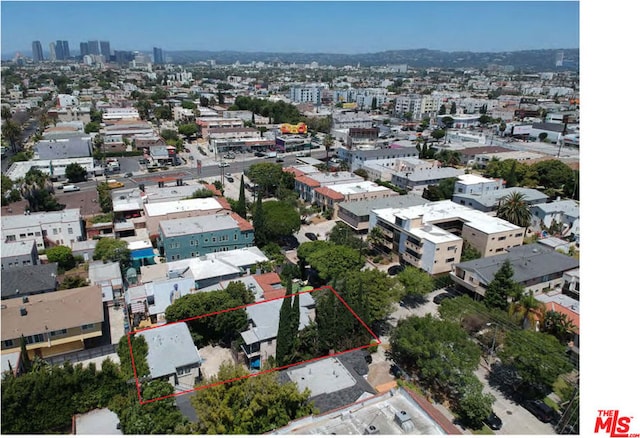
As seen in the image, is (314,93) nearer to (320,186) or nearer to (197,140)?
(197,140)

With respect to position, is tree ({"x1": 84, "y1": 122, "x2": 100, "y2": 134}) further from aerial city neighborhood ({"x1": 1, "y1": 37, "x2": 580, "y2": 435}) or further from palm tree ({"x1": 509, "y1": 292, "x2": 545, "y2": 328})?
palm tree ({"x1": 509, "y1": 292, "x2": 545, "y2": 328})

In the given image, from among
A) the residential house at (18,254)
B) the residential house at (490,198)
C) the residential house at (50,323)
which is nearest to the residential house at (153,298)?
the residential house at (50,323)

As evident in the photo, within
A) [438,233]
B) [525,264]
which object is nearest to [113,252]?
[438,233]

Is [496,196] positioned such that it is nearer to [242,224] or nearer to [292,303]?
[242,224]

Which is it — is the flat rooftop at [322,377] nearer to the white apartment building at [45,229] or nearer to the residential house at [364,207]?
the residential house at [364,207]

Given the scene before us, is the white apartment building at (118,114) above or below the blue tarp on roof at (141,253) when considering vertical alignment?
above

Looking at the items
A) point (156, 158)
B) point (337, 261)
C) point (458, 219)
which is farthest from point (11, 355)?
point (156, 158)

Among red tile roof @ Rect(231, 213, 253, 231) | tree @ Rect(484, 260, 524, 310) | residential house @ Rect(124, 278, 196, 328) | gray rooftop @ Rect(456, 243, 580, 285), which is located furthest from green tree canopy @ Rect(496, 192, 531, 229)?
residential house @ Rect(124, 278, 196, 328)
